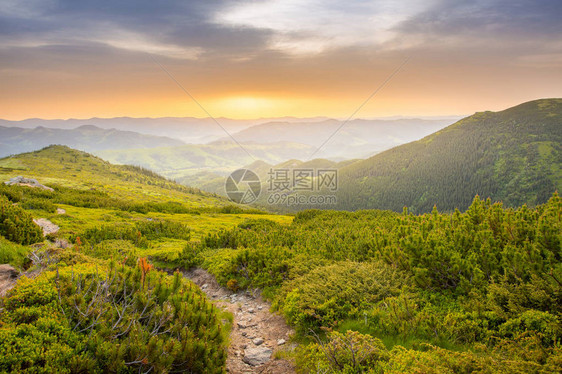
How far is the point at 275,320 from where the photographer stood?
920 cm

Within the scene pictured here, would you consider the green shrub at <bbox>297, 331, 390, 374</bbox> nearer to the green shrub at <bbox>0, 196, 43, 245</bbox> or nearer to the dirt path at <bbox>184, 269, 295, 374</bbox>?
the dirt path at <bbox>184, 269, 295, 374</bbox>

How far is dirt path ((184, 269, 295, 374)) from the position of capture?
22.9ft

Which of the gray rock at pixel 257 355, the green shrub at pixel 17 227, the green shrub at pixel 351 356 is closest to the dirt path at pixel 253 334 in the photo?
the gray rock at pixel 257 355

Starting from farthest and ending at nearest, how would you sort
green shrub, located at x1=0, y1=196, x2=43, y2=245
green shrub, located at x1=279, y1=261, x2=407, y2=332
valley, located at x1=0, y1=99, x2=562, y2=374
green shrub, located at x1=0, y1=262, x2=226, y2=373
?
green shrub, located at x1=0, y1=196, x2=43, y2=245 < green shrub, located at x1=279, y1=261, x2=407, y2=332 < valley, located at x1=0, y1=99, x2=562, y2=374 < green shrub, located at x1=0, y1=262, x2=226, y2=373

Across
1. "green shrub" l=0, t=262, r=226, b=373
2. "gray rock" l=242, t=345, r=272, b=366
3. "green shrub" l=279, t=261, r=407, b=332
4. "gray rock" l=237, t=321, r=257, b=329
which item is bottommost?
"gray rock" l=237, t=321, r=257, b=329

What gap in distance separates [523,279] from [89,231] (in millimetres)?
19495

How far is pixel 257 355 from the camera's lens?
746 centimetres

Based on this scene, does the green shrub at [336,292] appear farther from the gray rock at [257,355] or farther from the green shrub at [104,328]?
the green shrub at [104,328]

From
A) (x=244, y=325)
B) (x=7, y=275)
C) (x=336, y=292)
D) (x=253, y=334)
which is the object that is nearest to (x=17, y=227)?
(x=7, y=275)

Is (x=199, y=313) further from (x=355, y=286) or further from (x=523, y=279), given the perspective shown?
(x=523, y=279)

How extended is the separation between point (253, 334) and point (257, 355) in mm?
1174

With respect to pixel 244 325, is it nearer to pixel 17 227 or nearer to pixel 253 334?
pixel 253 334

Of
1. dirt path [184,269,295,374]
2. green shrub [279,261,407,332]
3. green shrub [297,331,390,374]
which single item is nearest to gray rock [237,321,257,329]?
dirt path [184,269,295,374]

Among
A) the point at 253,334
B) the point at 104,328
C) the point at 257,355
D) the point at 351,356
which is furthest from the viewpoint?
the point at 253,334
